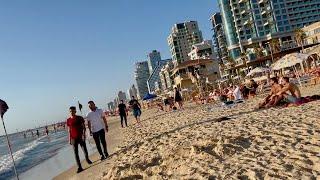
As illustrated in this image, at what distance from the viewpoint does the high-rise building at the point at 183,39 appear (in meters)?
167

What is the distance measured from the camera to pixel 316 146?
6.70 m

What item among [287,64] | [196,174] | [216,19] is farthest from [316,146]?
[216,19]

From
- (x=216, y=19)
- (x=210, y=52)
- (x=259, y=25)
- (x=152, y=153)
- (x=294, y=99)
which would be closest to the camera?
(x=152, y=153)

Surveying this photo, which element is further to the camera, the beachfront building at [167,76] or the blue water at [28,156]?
the beachfront building at [167,76]

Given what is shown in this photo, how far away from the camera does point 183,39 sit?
176750mm

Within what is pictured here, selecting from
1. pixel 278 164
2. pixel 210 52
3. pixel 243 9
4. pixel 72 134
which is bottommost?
pixel 278 164

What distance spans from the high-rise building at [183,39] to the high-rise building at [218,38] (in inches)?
432

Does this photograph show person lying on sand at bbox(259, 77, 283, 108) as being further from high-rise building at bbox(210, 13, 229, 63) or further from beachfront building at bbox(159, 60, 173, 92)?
high-rise building at bbox(210, 13, 229, 63)

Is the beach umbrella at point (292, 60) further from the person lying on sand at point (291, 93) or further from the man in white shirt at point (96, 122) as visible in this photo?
the man in white shirt at point (96, 122)

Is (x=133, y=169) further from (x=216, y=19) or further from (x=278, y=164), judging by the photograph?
(x=216, y=19)

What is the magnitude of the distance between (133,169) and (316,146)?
3414mm

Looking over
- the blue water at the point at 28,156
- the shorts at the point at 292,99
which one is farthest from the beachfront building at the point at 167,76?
the shorts at the point at 292,99

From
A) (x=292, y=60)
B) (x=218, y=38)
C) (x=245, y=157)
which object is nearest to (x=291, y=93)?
(x=245, y=157)

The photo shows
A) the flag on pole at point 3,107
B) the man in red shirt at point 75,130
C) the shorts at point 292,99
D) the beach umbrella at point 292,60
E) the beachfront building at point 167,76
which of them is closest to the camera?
the man in red shirt at point 75,130
